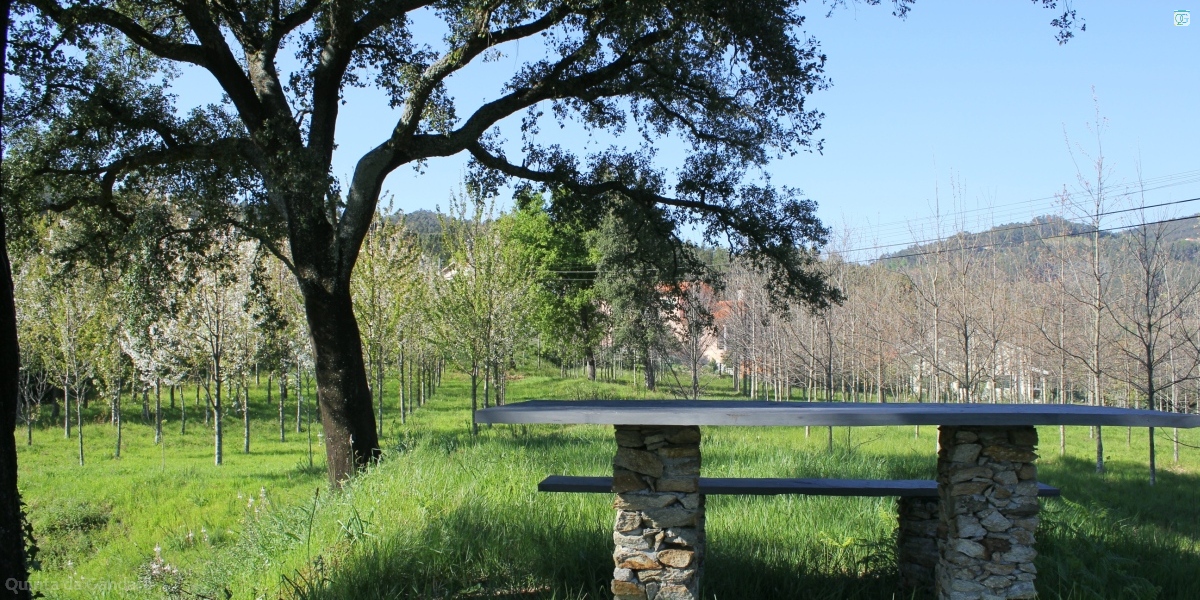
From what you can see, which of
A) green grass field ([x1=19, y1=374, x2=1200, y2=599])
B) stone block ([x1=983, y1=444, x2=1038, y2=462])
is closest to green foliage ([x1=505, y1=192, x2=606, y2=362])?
green grass field ([x1=19, y1=374, x2=1200, y2=599])

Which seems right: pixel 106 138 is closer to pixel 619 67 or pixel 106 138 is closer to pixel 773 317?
pixel 619 67

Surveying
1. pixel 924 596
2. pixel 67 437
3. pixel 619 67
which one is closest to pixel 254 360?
pixel 67 437

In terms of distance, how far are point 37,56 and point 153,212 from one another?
1.95m

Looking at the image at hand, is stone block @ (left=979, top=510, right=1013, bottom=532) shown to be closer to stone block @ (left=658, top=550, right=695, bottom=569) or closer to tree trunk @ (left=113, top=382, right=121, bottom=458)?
stone block @ (left=658, top=550, right=695, bottom=569)

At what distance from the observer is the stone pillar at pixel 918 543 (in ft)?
17.6

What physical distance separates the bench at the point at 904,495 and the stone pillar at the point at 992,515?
0.91 metres

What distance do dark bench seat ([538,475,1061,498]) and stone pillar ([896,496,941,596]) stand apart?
3.1 inches

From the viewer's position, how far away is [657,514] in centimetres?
448

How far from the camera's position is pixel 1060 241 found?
17172mm

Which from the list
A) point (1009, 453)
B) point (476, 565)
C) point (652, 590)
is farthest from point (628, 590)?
point (1009, 453)

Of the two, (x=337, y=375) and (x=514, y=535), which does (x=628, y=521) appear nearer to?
(x=514, y=535)

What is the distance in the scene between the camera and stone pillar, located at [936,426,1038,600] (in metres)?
4.39

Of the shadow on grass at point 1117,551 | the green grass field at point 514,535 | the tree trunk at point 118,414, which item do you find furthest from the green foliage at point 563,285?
the shadow on grass at point 1117,551

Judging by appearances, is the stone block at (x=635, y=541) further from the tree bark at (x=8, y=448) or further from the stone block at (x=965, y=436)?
the tree bark at (x=8, y=448)
